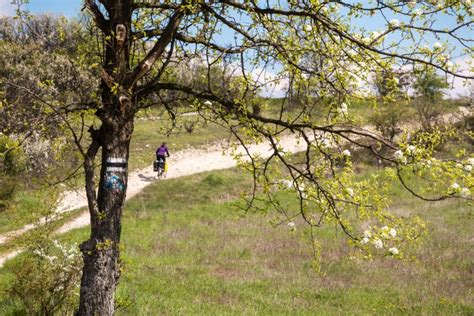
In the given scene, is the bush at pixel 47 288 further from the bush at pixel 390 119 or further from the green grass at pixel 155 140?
the bush at pixel 390 119

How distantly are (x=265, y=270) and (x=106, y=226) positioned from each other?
343 inches

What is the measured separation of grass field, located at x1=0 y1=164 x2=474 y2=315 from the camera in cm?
1033

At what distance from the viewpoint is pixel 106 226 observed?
5438 millimetres

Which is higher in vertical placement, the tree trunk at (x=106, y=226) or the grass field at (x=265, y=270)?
the tree trunk at (x=106, y=226)

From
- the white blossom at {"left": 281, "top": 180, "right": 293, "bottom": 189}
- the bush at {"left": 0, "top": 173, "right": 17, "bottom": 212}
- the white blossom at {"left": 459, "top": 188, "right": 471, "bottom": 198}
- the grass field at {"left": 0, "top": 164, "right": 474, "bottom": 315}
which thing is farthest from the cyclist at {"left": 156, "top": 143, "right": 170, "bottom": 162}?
the white blossom at {"left": 459, "top": 188, "right": 471, "bottom": 198}

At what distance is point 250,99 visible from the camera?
20.0 feet

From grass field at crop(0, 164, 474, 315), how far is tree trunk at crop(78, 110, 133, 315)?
0.87m

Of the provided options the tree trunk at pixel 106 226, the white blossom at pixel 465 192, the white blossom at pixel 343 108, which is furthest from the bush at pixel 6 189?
the white blossom at pixel 465 192

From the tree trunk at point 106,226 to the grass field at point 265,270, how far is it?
34.4 inches

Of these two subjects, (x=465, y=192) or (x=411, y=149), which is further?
(x=411, y=149)

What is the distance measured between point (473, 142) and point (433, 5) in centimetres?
3120

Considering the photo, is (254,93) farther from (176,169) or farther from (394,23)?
(176,169)

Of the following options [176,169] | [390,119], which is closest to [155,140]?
[176,169]

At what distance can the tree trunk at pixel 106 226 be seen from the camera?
213 inches
